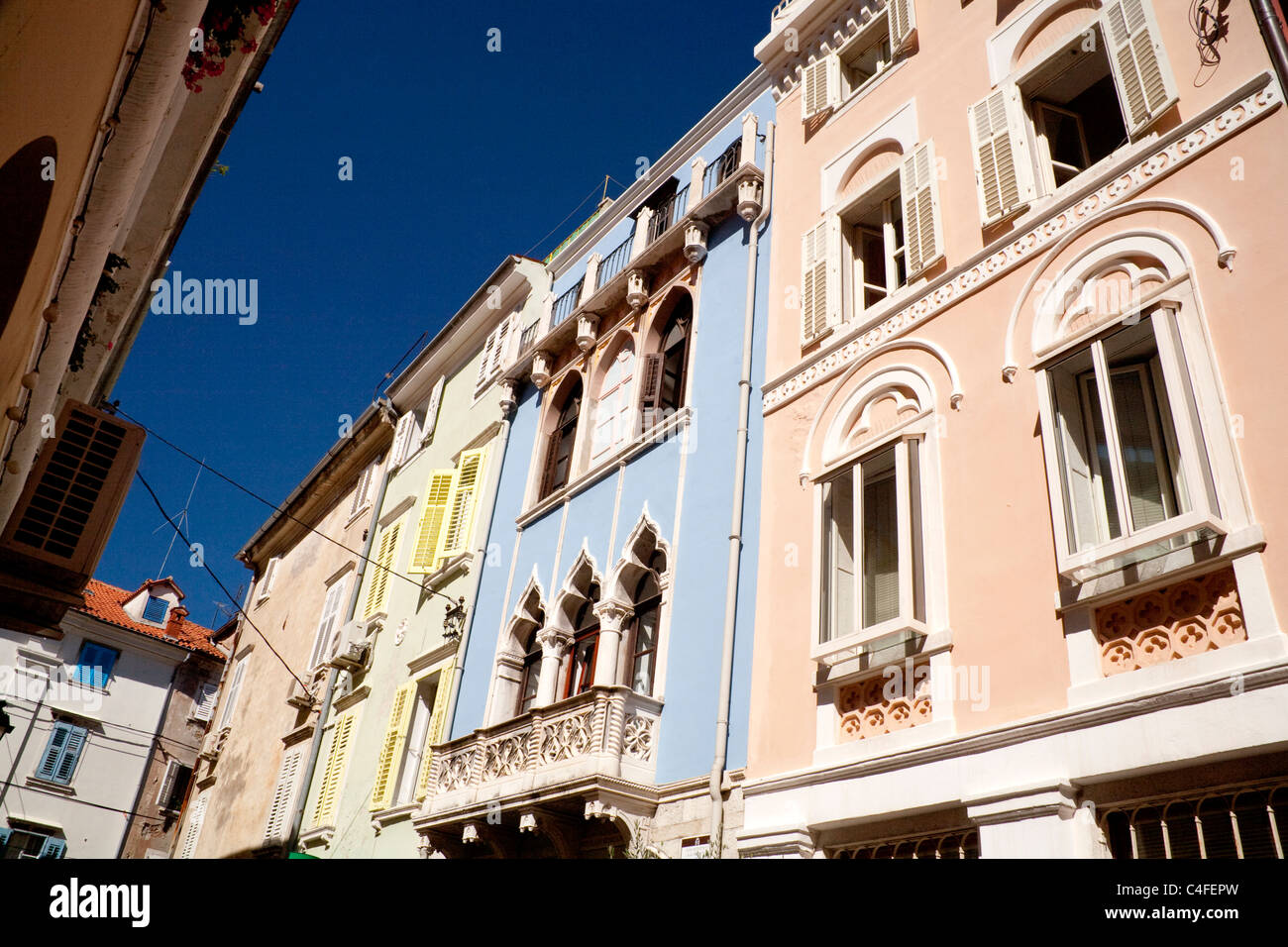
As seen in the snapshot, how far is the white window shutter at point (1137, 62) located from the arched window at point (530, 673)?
959 centimetres

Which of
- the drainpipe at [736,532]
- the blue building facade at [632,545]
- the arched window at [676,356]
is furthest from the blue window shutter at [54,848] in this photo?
the drainpipe at [736,532]

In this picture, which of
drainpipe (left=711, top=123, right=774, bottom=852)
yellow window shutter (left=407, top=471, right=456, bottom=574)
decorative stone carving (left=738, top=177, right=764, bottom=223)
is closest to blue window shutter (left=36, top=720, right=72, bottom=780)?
yellow window shutter (left=407, top=471, right=456, bottom=574)

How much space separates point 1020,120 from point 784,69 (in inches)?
223

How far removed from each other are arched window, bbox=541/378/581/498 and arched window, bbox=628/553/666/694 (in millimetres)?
3654

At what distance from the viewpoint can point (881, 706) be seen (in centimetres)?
795

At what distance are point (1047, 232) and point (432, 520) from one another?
12.8m

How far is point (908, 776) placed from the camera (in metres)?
7.34

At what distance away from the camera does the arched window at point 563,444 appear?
1602cm

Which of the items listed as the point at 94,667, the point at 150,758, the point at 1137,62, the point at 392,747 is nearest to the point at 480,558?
the point at 392,747

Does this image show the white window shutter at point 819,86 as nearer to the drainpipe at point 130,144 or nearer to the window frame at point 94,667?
the drainpipe at point 130,144

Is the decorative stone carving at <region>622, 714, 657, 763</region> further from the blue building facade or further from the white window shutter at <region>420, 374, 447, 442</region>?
A: the white window shutter at <region>420, 374, 447, 442</region>

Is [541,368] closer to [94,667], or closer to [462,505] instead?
[462,505]

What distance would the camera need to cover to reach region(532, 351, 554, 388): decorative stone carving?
17000 mm

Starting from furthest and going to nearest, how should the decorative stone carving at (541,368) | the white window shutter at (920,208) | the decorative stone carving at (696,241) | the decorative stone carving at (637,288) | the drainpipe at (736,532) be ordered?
the decorative stone carving at (541,368) → the decorative stone carving at (637,288) → the decorative stone carving at (696,241) → the white window shutter at (920,208) → the drainpipe at (736,532)
